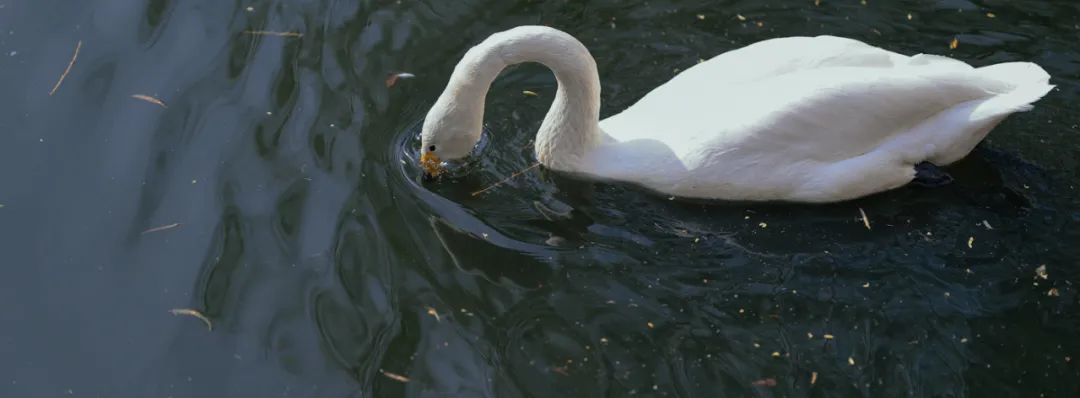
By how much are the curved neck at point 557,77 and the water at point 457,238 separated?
0.29 m

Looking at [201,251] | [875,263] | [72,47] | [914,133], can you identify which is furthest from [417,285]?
[72,47]

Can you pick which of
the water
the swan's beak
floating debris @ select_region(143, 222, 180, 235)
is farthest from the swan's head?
floating debris @ select_region(143, 222, 180, 235)

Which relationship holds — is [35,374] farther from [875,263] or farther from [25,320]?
[875,263]

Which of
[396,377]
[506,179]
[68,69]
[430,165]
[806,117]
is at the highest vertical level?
[806,117]

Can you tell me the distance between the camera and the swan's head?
679 centimetres

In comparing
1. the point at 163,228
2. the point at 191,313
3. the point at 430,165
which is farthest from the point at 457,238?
the point at 163,228

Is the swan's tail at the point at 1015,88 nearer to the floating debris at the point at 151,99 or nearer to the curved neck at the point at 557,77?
the curved neck at the point at 557,77

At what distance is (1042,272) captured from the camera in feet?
20.8

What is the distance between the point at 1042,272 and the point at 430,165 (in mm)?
3005

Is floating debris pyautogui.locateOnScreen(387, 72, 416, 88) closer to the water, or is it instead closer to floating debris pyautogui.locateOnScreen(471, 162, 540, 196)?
the water

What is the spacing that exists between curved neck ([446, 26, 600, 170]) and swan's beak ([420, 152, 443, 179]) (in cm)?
34

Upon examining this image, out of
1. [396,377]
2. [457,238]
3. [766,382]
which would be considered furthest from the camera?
[457,238]

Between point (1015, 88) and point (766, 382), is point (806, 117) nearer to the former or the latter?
point (1015, 88)

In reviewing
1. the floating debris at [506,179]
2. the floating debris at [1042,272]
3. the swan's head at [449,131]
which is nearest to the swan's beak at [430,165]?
the swan's head at [449,131]
